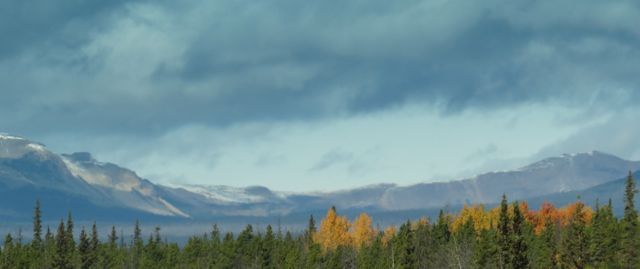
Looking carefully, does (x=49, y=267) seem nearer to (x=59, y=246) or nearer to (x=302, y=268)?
(x=59, y=246)

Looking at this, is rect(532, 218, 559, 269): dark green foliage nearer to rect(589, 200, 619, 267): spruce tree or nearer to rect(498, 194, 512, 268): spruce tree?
rect(589, 200, 619, 267): spruce tree

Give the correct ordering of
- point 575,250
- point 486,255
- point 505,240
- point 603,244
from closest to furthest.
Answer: point 505,240 → point 575,250 → point 603,244 → point 486,255

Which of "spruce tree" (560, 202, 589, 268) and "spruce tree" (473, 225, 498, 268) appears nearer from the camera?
"spruce tree" (560, 202, 589, 268)

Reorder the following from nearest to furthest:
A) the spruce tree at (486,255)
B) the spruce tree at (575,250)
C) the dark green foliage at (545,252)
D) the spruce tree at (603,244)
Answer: the spruce tree at (575,250) → the spruce tree at (486,255) → the spruce tree at (603,244) → the dark green foliage at (545,252)

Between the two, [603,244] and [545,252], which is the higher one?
[603,244]

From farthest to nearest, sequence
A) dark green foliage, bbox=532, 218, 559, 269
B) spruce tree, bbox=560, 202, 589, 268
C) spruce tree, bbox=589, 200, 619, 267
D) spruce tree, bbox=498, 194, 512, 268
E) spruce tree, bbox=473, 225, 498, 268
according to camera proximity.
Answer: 1. dark green foliage, bbox=532, 218, 559, 269
2. spruce tree, bbox=589, 200, 619, 267
3. spruce tree, bbox=473, 225, 498, 268
4. spruce tree, bbox=560, 202, 589, 268
5. spruce tree, bbox=498, 194, 512, 268

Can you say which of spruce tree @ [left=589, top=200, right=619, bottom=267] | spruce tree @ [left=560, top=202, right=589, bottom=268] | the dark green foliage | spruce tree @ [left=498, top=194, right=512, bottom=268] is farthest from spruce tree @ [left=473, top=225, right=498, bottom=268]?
spruce tree @ [left=498, top=194, right=512, bottom=268]

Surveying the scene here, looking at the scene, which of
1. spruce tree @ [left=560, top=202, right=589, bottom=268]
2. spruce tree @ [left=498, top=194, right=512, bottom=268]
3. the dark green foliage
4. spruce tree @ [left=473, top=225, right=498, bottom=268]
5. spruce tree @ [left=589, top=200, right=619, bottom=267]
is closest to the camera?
spruce tree @ [left=498, top=194, right=512, bottom=268]

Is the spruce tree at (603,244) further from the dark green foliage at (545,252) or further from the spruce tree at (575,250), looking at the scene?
the dark green foliage at (545,252)

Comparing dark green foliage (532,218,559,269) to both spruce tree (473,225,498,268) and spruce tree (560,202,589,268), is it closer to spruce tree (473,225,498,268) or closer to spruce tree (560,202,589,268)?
spruce tree (560,202,589,268)

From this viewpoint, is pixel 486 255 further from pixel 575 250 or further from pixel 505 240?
pixel 505 240

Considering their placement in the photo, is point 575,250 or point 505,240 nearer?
point 505,240

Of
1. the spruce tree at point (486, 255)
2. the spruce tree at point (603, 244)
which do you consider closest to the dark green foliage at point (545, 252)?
the spruce tree at point (603, 244)

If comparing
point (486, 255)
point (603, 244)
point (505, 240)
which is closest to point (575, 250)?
point (603, 244)
